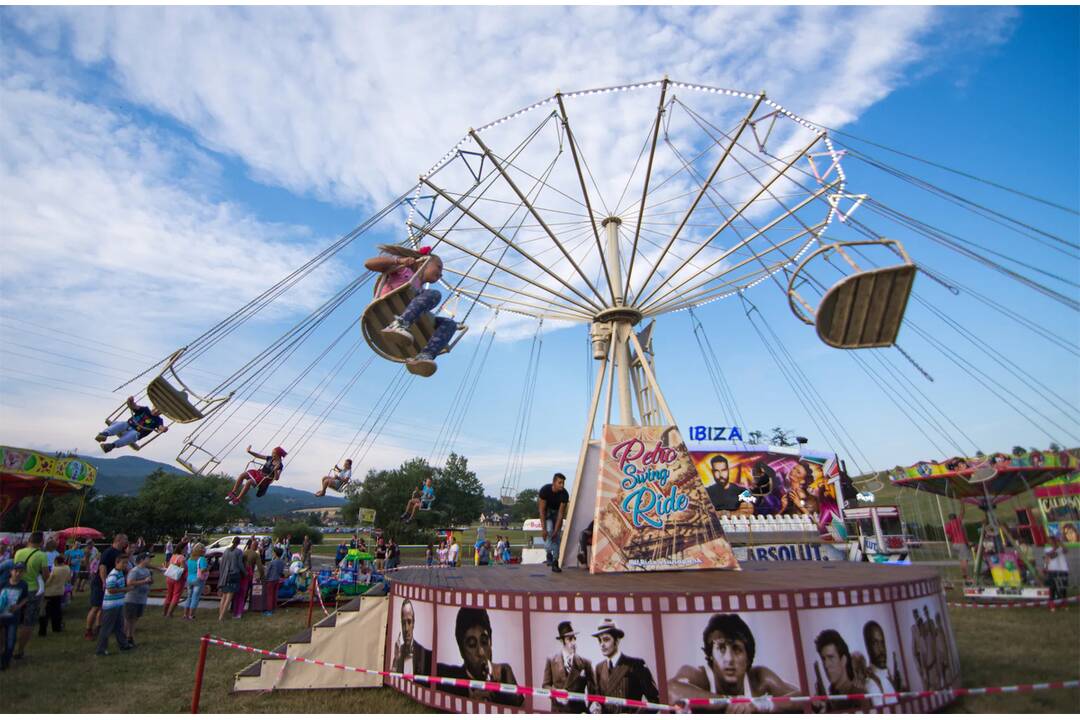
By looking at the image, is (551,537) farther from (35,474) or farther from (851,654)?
(35,474)

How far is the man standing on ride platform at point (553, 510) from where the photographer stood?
1109cm

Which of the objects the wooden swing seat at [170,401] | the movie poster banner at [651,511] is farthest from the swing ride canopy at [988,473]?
the wooden swing seat at [170,401]

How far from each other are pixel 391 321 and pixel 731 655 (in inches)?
262

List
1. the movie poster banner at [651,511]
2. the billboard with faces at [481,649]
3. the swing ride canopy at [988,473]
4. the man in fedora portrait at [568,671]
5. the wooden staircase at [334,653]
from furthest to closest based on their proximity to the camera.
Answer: the swing ride canopy at [988,473] < the movie poster banner at [651,511] < the wooden staircase at [334,653] < the billboard with faces at [481,649] < the man in fedora portrait at [568,671]

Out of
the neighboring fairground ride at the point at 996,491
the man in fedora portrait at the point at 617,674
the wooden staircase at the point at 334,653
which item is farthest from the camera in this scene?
the neighboring fairground ride at the point at 996,491

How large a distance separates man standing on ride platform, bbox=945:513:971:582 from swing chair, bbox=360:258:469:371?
14.9 meters

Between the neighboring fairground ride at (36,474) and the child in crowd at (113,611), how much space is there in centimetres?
1117

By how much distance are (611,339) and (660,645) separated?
23.0 ft

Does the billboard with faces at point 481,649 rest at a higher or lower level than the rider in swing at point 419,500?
lower

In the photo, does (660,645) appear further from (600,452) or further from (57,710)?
(57,710)

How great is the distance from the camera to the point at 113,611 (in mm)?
10281

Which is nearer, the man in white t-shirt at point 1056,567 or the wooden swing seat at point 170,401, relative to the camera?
the wooden swing seat at point 170,401

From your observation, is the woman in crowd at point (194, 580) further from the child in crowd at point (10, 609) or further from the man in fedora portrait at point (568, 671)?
the man in fedora portrait at point (568, 671)

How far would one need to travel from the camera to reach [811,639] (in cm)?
630
